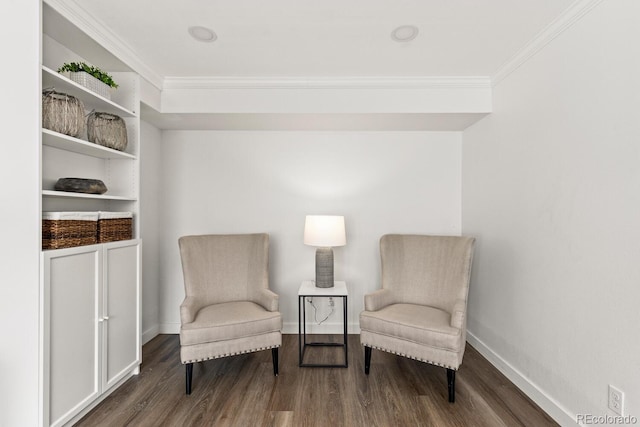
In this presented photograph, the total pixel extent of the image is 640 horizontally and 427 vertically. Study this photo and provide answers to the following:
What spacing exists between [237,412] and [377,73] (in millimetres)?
2634

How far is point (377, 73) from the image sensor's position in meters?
2.75

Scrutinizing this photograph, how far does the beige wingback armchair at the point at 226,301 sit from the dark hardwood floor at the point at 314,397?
8.0 inches

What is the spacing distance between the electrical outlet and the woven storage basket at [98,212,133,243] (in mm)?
2912

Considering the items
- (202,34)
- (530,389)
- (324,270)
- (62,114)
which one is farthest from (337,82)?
(530,389)

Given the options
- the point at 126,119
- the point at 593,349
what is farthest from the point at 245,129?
the point at 593,349

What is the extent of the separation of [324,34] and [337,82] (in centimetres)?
70

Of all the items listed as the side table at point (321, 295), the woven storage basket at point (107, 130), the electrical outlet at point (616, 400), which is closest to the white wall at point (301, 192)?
the side table at point (321, 295)

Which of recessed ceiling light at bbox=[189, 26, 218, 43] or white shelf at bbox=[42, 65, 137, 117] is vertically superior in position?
recessed ceiling light at bbox=[189, 26, 218, 43]

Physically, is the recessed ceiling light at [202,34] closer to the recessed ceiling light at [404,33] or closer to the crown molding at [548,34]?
the recessed ceiling light at [404,33]

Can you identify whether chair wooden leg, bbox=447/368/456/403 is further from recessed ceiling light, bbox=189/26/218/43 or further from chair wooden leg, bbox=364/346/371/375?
recessed ceiling light, bbox=189/26/218/43

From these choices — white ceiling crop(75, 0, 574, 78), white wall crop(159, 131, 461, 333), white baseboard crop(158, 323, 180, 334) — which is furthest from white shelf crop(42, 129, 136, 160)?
white baseboard crop(158, 323, 180, 334)

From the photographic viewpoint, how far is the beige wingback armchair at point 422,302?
225 cm

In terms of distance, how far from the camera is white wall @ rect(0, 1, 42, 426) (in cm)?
160

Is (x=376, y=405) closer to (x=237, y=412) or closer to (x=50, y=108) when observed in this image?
(x=237, y=412)
